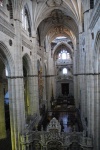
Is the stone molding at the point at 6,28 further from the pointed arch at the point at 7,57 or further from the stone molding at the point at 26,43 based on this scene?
the stone molding at the point at 26,43

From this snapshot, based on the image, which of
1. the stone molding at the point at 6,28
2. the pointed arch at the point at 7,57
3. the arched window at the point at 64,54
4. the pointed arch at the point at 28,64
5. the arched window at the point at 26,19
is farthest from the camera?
the arched window at the point at 64,54

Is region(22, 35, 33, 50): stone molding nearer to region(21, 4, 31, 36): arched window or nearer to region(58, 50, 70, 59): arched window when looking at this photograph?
region(21, 4, 31, 36): arched window

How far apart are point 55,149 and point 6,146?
5.03 m

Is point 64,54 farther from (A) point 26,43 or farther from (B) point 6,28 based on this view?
(B) point 6,28

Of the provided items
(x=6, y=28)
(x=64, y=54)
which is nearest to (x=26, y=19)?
(x=6, y=28)

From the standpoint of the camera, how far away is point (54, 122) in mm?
12297

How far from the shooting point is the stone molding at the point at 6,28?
1006 cm

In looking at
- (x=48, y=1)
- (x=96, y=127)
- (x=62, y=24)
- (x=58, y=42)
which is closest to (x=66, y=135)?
(x=96, y=127)

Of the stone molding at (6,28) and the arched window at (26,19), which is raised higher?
the arched window at (26,19)

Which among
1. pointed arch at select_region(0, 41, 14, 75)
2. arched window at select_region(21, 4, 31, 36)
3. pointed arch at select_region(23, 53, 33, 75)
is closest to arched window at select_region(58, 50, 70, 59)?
arched window at select_region(21, 4, 31, 36)

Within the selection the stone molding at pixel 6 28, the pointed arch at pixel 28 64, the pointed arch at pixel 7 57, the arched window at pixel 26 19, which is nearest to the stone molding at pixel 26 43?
the pointed arch at pixel 28 64

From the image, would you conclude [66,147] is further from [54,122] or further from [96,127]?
[96,127]

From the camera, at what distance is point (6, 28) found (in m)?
10.6

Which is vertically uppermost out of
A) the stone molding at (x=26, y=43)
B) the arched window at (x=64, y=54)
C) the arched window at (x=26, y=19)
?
the arched window at (x=26, y=19)
